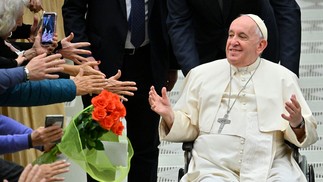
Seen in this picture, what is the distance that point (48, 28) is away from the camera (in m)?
5.30

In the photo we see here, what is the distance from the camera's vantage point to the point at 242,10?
5.62 metres

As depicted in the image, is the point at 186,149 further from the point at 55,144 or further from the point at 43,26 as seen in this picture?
the point at 43,26

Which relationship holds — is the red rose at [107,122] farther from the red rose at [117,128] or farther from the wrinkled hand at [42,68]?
the wrinkled hand at [42,68]

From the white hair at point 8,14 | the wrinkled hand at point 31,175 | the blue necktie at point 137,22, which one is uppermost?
the white hair at point 8,14

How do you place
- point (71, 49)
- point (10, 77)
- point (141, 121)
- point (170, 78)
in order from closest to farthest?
point (10, 77) → point (71, 49) → point (141, 121) → point (170, 78)

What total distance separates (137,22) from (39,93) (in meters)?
1.06

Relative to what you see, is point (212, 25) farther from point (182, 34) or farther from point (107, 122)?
point (107, 122)

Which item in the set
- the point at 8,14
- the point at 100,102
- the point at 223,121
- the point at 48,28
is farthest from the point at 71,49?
the point at 223,121

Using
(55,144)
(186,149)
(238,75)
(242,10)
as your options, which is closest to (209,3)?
(242,10)

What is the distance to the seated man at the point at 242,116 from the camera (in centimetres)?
497

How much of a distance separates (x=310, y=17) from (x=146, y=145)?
4990 mm

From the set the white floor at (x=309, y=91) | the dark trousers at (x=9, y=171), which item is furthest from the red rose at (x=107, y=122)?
the white floor at (x=309, y=91)

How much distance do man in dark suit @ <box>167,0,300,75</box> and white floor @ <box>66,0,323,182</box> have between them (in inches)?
54.7

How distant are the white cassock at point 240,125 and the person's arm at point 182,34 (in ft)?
0.78
